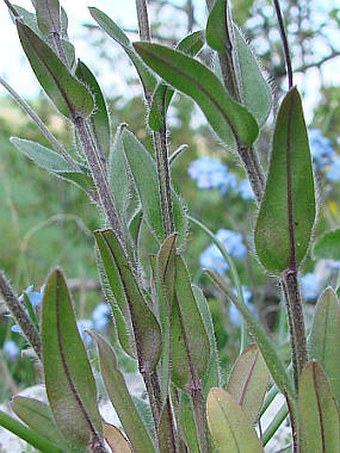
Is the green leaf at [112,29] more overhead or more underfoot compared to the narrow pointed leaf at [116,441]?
more overhead

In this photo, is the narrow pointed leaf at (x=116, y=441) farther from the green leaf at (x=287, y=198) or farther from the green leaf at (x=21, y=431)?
the green leaf at (x=287, y=198)

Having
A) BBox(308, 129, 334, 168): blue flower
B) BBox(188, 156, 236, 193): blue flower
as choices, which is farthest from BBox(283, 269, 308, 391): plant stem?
BBox(188, 156, 236, 193): blue flower

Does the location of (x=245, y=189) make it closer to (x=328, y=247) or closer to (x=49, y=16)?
(x=328, y=247)

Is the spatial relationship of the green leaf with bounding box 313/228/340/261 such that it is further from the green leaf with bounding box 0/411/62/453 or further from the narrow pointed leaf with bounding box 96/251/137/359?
the green leaf with bounding box 0/411/62/453

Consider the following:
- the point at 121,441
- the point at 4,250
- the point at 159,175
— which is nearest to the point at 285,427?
the point at 121,441

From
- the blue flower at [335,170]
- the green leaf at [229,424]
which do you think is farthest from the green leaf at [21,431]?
the blue flower at [335,170]

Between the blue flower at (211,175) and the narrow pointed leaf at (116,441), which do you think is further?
the blue flower at (211,175)
